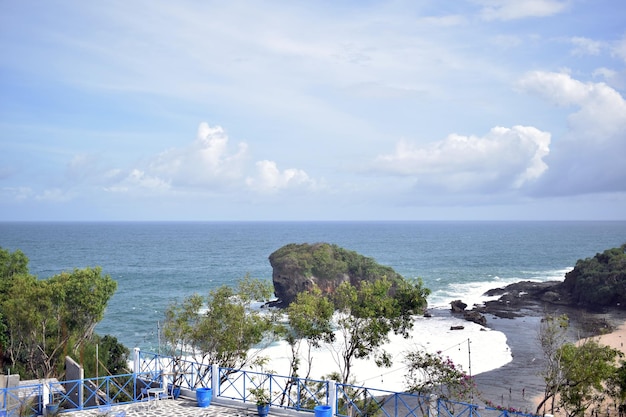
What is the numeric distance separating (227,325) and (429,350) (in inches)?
951

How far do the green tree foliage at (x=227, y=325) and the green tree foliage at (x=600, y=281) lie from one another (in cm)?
4708

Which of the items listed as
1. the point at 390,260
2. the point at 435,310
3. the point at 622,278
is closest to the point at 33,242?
the point at 390,260

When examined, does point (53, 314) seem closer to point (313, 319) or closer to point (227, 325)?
point (227, 325)

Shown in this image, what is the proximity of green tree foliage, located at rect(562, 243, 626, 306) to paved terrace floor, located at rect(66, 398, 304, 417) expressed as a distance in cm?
5288

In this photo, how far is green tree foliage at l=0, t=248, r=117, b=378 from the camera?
2377 centimetres

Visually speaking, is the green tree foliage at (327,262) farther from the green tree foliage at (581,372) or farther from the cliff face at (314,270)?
the green tree foliage at (581,372)

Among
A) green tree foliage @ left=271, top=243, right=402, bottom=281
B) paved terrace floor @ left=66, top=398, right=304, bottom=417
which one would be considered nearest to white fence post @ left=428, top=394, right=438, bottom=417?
paved terrace floor @ left=66, top=398, right=304, bottom=417

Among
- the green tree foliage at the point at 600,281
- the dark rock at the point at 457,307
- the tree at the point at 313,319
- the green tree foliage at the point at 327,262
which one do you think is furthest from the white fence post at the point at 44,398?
the green tree foliage at the point at 600,281

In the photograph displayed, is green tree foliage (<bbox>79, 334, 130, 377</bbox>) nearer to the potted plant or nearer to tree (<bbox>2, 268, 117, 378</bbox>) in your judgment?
tree (<bbox>2, 268, 117, 378</bbox>)

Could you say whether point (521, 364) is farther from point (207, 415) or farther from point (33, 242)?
point (33, 242)

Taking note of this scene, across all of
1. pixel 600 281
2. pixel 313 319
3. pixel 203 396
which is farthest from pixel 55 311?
pixel 600 281

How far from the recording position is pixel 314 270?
61.8 metres

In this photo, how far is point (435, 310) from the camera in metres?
58.2

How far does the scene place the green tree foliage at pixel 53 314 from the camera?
23.8 m
